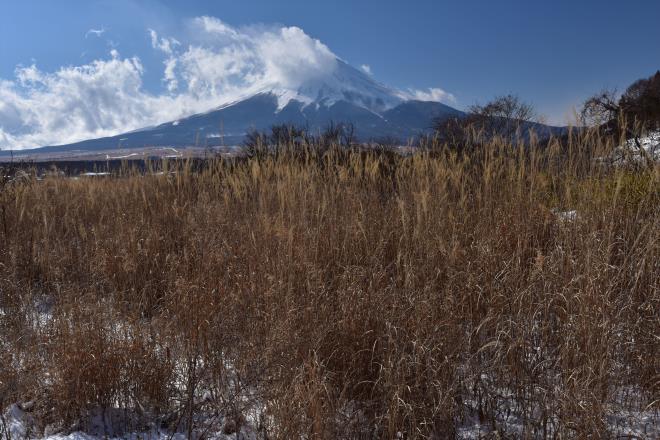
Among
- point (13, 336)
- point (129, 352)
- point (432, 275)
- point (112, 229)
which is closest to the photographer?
point (129, 352)

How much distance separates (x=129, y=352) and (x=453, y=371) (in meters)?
1.46

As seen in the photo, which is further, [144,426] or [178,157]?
[178,157]

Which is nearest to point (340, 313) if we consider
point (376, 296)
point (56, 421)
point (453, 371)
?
point (376, 296)

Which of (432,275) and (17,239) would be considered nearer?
(432,275)

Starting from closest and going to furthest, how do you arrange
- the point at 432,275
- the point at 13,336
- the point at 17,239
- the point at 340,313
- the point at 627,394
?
the point at 627,394 < the point at 340,313 < the point at 13,336 < the point at 432,275 < the point at 17,239

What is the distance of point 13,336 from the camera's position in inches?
89.0

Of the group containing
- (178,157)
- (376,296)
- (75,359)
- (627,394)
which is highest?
(178,157)

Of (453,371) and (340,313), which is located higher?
(340,313)

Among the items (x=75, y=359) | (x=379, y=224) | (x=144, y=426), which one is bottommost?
(x=144, y=426)

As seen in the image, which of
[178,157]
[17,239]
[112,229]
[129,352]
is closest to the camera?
[129,352]

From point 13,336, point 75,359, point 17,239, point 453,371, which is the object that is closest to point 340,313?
point 453,371

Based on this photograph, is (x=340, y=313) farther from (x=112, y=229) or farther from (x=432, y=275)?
(x=112, y=229)

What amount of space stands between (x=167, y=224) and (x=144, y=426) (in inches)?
99.8

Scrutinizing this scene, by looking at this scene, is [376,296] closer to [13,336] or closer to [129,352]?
[129,352]
